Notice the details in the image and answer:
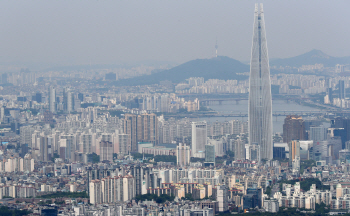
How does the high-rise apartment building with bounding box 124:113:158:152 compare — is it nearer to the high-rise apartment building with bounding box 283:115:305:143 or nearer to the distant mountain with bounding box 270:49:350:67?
the high-rise apartment building with bounding box 283:115:305:143

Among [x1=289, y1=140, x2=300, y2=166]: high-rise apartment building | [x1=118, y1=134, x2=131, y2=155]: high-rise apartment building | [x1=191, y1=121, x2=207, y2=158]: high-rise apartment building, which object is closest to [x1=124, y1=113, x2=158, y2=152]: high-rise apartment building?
[x1=118, y1=134, x2=131, y2=155]: high-rise apartment building

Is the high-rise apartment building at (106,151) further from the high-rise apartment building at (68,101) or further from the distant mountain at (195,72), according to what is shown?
the distant mountain at (195,72)

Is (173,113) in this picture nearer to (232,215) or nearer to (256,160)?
(256,160)

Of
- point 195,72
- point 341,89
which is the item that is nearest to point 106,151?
point 341,89

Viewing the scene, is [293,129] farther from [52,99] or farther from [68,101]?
[52,99]

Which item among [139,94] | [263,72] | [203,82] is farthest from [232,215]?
[203,82]

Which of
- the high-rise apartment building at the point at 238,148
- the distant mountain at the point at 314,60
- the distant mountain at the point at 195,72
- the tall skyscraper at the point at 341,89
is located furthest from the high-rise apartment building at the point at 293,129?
the distant mountain at the point at 195,72
